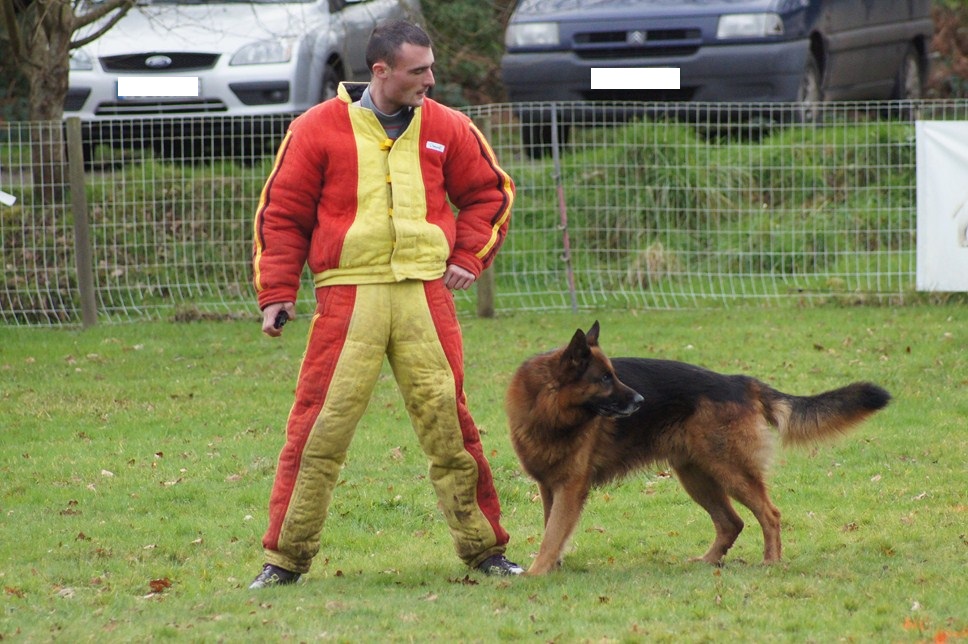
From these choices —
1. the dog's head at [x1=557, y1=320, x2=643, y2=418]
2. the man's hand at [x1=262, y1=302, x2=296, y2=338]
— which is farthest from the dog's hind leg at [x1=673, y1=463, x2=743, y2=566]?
the man's hand at [x1=262, y1=302, x2=296, y2=338]

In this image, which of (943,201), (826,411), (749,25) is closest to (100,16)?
(749,25)

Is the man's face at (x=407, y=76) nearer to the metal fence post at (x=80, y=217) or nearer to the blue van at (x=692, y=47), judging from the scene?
the metal fence post at (x=80, y=217)

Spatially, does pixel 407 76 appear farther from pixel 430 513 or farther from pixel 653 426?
pixel 430 513

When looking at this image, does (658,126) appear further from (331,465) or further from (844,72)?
(331,465)

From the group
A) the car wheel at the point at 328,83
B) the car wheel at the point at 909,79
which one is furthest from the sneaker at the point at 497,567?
the car wheel at the point at 909,79

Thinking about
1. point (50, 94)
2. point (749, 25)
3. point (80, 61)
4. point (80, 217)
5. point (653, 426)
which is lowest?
point (653, 426)

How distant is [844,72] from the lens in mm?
13773

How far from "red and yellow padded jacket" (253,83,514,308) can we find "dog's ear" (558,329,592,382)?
28.8 inches

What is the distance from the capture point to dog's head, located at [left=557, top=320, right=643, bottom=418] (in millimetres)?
5535

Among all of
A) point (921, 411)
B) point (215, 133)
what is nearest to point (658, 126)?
point (215, 133)

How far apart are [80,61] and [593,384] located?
30.0ft

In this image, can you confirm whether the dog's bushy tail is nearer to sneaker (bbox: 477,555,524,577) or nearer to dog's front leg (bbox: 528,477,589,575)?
dog's front leg (bbox: 528,477,589,575)

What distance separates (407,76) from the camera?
4.99m

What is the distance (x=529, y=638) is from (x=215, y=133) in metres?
8.42
